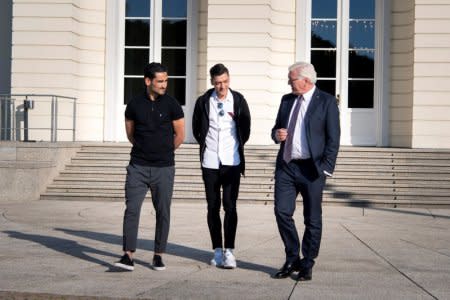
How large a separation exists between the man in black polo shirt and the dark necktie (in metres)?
1.12

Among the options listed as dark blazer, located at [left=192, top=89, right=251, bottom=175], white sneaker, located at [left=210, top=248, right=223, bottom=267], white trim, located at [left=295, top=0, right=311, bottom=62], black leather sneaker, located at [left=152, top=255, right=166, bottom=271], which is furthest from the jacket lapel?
white trim, located at [left=295, top=0, right=311, bottom=62]

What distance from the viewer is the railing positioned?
1748 cm

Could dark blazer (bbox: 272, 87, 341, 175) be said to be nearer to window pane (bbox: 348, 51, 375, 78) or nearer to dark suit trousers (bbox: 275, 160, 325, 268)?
dark suit trousers (bbox: 275, 160, 325, 268)

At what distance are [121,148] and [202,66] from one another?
12.4ft

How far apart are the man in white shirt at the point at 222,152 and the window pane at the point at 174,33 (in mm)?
11792

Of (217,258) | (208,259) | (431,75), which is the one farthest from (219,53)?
(217,258)

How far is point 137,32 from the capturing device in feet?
63.1

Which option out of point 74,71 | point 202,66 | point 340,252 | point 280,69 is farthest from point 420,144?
point 340,252

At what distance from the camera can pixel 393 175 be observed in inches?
591

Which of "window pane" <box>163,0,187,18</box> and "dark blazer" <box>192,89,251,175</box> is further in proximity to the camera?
"window pane" <box>163,0,187,18</box>

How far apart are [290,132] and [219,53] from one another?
437 inches

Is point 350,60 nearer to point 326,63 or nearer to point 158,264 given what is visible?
point 326,63

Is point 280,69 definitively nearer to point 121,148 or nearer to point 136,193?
point 121,148

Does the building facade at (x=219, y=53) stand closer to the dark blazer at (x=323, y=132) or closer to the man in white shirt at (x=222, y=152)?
the man in white shirt at (x=222, y=152)
